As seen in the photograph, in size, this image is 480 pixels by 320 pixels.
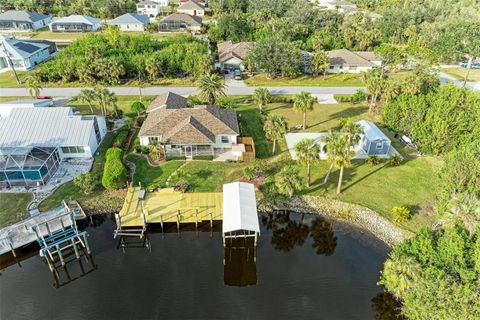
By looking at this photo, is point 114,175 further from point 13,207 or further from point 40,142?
point 40,142

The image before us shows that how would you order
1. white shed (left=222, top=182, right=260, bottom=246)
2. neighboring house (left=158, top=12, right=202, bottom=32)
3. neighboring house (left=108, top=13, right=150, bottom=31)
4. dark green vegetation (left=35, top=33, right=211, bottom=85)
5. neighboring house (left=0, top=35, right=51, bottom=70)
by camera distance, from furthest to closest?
neighboring house (left=108, top=13, right=150, bottom=31)
neighboring house (left=158, top=12, right=202, bottom=32)
neighboring house (left=0, top=35, right=51, bottom=70)
dark green vegetation (left=35, top=33, right=211, bottom=85)
white shed (left=222, top=182, right=260, bottom=246)

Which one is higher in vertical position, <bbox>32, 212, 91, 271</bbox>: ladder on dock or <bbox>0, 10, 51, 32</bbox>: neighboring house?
<bbox>0, 10, 51, 32</bbox>: neighboring house

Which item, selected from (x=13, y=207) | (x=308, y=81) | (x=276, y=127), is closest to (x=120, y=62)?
(x=308, y=81)

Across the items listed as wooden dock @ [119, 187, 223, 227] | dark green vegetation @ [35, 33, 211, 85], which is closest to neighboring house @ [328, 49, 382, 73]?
dark green vegetation @ [35, 33, 211, 85]

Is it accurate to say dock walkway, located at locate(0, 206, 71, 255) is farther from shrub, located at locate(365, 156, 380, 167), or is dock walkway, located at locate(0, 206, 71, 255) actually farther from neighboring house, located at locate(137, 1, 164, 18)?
neighboring house, located at locate(137, 1, 164, 18)

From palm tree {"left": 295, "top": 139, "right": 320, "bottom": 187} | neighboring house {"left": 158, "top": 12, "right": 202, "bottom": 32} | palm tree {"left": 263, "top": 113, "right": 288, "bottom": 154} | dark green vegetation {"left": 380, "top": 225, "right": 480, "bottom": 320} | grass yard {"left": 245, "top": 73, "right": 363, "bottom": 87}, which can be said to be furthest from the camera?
neighboring house {"left": 158, "top": 12, "right": 202, "bottom": 32}

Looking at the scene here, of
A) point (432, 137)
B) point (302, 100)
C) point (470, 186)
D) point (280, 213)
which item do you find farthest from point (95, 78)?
point (470, 186)

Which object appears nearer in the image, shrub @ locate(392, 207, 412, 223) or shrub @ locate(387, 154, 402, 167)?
shrub @ locate(392, 207, 412, 223)
